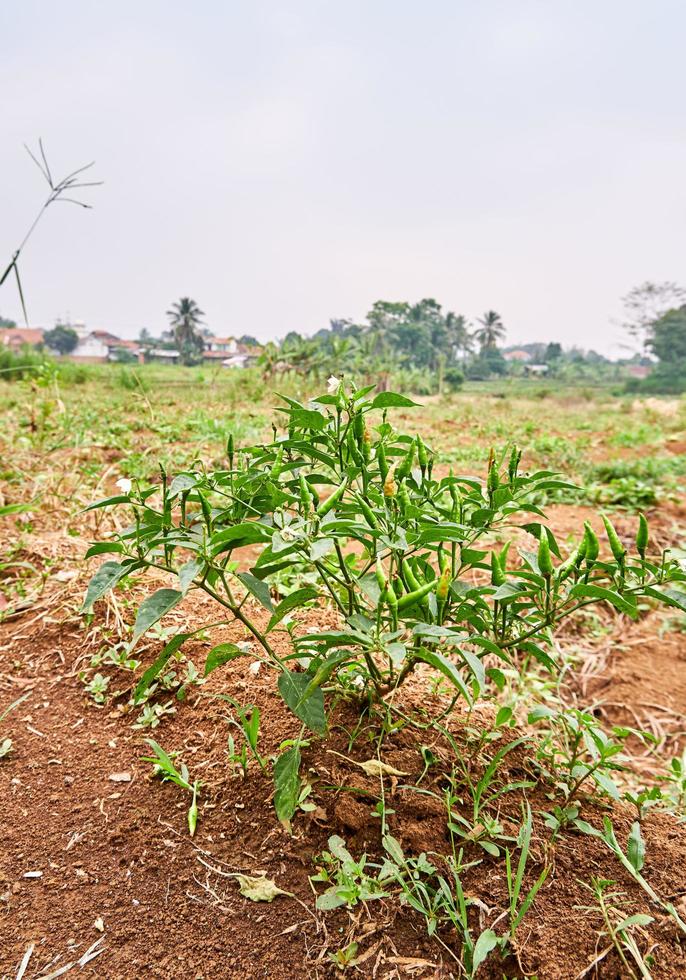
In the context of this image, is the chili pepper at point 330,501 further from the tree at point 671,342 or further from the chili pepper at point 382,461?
the tree at point 671,342

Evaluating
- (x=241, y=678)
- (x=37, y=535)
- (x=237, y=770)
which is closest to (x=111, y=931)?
(x=237, y=770)

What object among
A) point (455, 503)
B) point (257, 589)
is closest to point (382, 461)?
point (455, 503)

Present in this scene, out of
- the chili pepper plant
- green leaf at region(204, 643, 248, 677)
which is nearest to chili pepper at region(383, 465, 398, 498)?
the chili pepper plant

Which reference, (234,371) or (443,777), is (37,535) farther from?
(234,371)

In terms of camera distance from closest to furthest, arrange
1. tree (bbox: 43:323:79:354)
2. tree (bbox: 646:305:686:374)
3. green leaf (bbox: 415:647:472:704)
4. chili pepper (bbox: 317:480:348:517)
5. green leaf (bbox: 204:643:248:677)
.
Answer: green leaf (bbox: 415:647:472:704)
chili pepper (bbox: 317:480:348:517)
green leaf (bbox: 204:643:248:677)
tree (bbox: 646:305:686:374)
tree (bbox: 43:323:79:354)

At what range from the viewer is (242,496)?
930 millimetres

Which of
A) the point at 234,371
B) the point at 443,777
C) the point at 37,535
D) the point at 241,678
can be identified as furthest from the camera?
the point at 234,371

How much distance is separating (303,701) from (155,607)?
23 cm

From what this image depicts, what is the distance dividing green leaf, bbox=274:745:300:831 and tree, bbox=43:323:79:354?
147 ft

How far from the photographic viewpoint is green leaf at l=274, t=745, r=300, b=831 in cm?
84

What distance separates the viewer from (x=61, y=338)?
41.7 m

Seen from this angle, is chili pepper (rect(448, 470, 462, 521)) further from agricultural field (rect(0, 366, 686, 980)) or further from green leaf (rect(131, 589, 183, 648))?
green leaf (rect(131, 589, 183, 648))

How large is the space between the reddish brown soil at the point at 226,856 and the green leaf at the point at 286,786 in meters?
0.12

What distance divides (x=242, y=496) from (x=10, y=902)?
2.13ft
